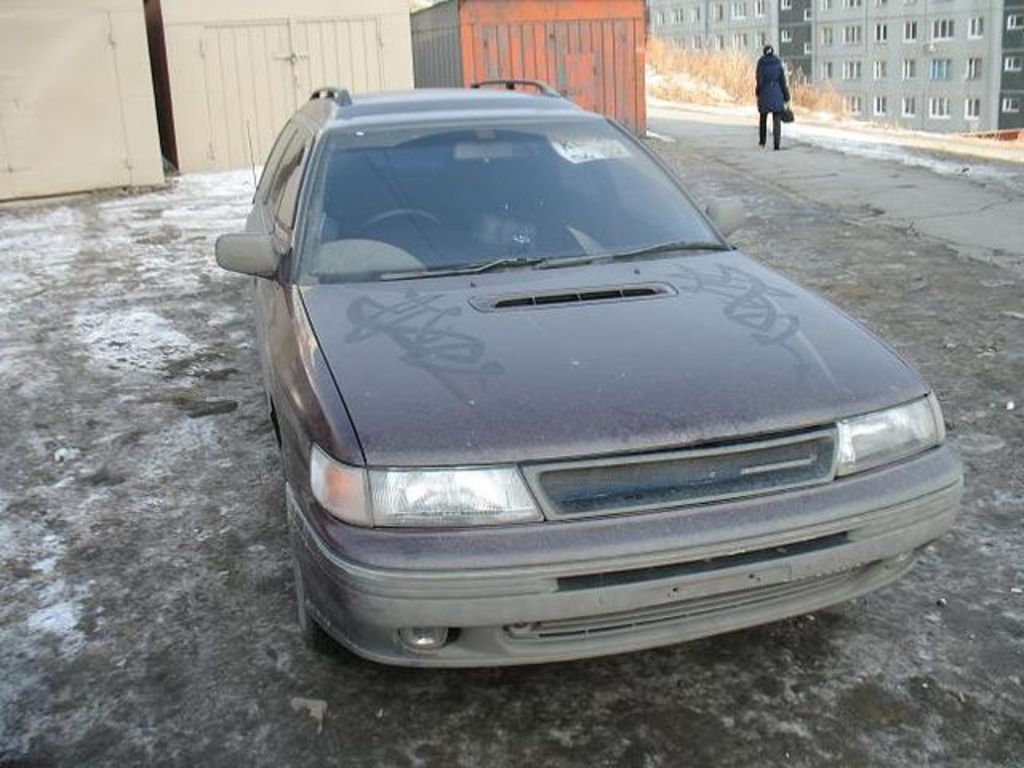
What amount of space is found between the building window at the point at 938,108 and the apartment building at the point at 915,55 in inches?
2.6

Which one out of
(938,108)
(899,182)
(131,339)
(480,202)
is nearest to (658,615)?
(480,202)

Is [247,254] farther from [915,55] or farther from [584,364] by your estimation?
[915,55]

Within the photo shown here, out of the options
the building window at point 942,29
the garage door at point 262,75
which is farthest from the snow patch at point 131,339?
the building window at point 942,29

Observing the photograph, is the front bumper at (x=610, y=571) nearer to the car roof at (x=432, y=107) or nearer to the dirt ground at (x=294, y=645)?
the dirt ground at (x=294, y=645)

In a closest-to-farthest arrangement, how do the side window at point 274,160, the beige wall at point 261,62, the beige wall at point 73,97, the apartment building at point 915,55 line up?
the side window at point 274,160
the beige wall at point 73,97
the beige wall at point 261,62
the apartment building at point 915,55

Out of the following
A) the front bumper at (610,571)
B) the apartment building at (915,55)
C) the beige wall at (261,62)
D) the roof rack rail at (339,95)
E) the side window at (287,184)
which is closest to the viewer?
the front bumper at (610,571)

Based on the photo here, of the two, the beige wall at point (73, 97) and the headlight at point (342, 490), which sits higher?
the beige wall at point (73, 97)

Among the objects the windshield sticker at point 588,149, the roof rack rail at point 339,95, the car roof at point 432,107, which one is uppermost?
the roof rack rail at point 339,95

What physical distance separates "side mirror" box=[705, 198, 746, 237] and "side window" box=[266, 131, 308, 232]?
1.66m

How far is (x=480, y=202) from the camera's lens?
159 inches

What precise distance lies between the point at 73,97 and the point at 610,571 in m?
12.7

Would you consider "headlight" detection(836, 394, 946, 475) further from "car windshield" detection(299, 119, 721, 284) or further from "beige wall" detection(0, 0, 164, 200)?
"beige wall" detection(0, 0, 164, 200)

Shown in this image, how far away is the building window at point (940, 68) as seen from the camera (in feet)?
224

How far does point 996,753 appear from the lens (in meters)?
2.75
